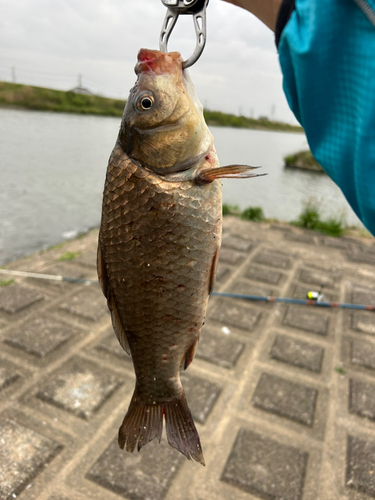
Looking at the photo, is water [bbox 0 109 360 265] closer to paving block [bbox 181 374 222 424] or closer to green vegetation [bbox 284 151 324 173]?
green vegetation [bbox 284 151 324 173]

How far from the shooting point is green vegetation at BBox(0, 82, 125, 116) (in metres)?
26.7

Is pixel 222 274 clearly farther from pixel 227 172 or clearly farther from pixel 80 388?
pixel 227 172

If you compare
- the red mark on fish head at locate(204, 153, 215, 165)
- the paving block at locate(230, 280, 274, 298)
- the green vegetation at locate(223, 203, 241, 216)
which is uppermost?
the red mark on fish head at locate(204, 153, 215, 165)

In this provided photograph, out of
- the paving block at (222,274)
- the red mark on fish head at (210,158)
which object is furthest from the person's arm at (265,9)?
the paving block at (222,274)

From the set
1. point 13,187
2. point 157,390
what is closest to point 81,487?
point 157,390

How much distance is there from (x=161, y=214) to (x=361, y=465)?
2499 mm

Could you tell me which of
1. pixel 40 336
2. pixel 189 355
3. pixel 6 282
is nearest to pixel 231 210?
pixel 6 282

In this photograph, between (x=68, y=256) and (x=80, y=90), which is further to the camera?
(x=80, y=90)

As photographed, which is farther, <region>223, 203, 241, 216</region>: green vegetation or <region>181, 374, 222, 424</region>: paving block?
<region>223, 203, 241, 216</region>: green vegetation

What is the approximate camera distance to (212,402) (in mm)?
2963

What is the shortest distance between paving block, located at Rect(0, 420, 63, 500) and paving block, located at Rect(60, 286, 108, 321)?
4.85ft

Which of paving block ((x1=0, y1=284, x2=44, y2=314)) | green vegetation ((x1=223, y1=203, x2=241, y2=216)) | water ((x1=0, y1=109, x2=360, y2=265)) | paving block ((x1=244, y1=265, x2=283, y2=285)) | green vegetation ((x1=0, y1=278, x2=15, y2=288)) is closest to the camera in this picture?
paving block ((x1=0, y1=284, x2=44, y2=314))

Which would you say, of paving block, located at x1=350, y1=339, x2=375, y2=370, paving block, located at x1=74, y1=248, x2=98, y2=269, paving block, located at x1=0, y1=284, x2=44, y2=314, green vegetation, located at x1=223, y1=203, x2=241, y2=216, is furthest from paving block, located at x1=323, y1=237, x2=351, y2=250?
paving block, located at x1=0, y1=284, x2=44, y2=314

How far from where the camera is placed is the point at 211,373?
329cm
